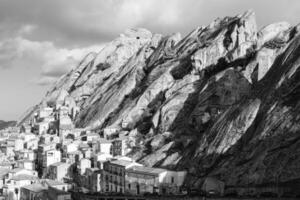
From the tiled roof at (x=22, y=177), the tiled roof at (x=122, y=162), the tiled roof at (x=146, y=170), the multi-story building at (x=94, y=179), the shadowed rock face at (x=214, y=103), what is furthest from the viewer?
the tiled roof at (x=22, y=177)

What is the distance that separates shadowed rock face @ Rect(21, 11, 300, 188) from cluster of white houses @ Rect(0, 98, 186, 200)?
4.82 meters

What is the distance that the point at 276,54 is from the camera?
362ft

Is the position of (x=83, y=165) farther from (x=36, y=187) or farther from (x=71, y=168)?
(x=36, y=187)

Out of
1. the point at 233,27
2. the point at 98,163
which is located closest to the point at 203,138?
the point at 98,163

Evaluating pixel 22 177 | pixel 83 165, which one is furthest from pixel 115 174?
pixel 22 177

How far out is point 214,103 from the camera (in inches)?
4139

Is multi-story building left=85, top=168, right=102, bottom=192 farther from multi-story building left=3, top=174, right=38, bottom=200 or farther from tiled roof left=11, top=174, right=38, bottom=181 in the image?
tiled roof left=11, top=174, right=38, bottom=181

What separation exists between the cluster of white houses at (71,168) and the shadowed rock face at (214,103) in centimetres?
482

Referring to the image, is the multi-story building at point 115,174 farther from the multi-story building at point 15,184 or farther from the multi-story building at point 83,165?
the multi-story building at point 15,184

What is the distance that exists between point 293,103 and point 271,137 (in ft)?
24.9

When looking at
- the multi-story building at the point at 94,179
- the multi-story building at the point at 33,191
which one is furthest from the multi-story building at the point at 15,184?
the multi-story building at the point at 94,179

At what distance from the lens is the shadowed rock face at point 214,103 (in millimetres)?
73688

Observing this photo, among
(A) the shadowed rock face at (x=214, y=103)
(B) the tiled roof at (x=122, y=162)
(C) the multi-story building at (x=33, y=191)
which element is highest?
(A) the shadowed rock face at (x=214, y=103)

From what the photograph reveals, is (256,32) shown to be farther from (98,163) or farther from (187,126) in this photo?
(98,163)
